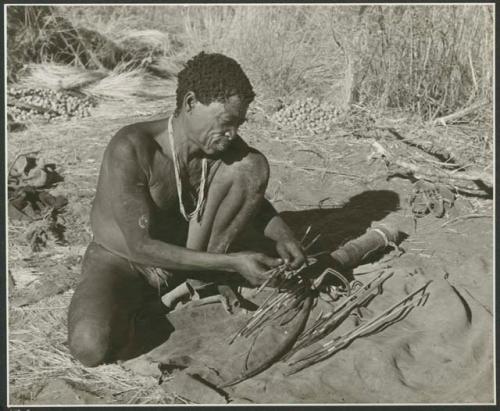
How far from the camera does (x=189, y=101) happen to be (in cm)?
303

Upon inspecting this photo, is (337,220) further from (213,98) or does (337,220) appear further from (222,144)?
(213,98)

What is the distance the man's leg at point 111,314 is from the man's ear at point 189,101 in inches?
30.6

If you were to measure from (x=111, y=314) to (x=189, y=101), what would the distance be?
0.97 metres

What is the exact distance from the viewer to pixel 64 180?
466 cm

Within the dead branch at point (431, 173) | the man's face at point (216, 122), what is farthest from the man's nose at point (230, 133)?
the dead branch at point (431, 173)

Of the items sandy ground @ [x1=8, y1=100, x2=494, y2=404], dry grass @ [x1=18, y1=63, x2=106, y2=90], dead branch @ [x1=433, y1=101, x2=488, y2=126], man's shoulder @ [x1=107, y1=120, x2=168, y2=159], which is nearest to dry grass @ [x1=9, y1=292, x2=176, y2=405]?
sandy ground @ [x1=8, y1=100, x2=494, y2=404]

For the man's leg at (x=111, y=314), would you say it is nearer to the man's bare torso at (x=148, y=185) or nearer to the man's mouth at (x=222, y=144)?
the man's bare torso at (x=148, y=185)

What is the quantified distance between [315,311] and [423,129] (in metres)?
2.32

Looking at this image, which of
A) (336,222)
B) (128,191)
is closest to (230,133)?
(128,191)

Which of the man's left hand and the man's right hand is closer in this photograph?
the man's right hand

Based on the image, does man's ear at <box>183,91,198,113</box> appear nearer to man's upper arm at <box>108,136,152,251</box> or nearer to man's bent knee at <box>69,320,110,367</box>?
man's upper arm at <box>108,136,152,251</box>

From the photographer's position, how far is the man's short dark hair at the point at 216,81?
2936 mm

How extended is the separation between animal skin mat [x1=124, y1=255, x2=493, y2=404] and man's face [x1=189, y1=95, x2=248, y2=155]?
80cm

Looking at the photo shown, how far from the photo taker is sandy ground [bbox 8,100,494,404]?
10.0ft
